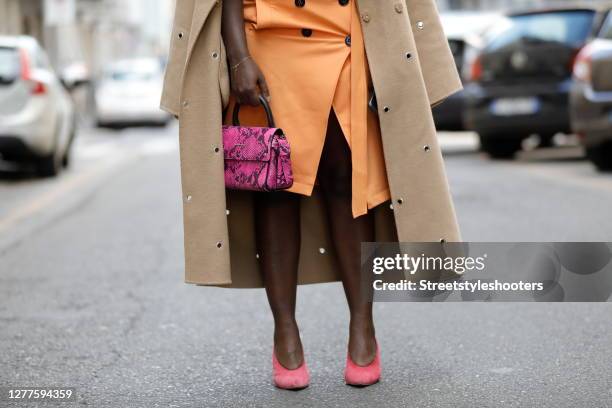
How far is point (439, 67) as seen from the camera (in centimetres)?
357

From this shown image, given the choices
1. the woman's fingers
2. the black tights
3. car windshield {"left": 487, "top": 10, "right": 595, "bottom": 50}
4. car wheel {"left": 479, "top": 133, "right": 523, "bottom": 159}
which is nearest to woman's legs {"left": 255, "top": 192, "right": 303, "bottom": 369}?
the black tights

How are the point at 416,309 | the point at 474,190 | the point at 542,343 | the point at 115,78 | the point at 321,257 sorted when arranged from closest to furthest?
the point at 321,257, the point at 542,343, the point at 416,309, the point at 474,190, the point at 115,78

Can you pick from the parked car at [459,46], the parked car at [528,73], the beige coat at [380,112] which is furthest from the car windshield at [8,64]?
the beige coat at [380,112]

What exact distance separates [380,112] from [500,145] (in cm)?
1003

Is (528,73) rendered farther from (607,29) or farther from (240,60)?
(240,60)

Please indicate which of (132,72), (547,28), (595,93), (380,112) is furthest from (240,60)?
(132,72)

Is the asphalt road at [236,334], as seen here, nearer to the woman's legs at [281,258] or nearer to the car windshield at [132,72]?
the woman's legs at [281,258]

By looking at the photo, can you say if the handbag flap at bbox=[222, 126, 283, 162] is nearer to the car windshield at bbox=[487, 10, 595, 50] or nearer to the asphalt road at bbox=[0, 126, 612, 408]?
the asphalt road at bbox=[0, 126, 612, 408]

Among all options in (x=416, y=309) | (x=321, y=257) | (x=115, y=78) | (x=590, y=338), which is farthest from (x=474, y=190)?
(x=115, y=78)

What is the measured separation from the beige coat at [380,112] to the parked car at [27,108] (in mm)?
8499

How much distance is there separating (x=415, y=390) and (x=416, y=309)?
4.63 ft

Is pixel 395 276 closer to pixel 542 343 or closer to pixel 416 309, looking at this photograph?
pixel 542 343

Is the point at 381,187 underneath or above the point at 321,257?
above

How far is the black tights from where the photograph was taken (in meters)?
3.58
